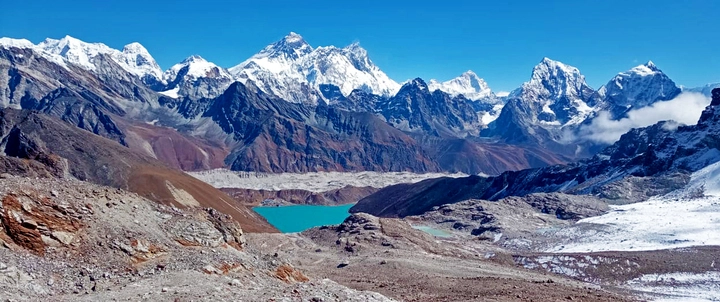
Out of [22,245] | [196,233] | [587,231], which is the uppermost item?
[587,231]

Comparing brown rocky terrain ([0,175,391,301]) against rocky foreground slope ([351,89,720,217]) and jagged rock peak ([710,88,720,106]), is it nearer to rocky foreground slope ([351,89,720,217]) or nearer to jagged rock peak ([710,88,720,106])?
rocky foreground slope ([351,89,720,217])

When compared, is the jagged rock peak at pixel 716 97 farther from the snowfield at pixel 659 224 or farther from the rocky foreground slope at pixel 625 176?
the snowfield at pixel 659 224

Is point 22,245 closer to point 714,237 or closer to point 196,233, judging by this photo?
point 196,233

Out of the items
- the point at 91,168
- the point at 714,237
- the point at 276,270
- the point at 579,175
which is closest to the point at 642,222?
the point at 714,237

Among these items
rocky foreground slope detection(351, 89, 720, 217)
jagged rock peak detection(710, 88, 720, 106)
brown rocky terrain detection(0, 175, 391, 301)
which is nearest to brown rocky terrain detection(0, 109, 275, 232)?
rocky foreground slope detection(351, 89, 720, 217)

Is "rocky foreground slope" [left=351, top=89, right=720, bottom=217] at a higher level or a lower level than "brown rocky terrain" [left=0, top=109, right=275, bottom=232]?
higher

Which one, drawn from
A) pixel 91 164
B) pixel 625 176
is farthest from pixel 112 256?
pixel 625 176

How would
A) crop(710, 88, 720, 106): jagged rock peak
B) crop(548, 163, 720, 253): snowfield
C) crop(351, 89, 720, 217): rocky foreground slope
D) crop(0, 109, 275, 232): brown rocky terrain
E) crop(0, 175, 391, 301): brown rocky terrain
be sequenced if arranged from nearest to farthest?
crop(0, 175, 391, 301): brown rocky terrain → crop(548, 163, 720, 253): snowfield → crop(0, 109, 275, 232): brown rocky terrain → crop(351, 89, 720, 217): rocky foreground slope → crop(710, 88, 720, 106): jagged rock peak

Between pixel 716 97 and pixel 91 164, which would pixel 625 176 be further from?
pixel 91 164

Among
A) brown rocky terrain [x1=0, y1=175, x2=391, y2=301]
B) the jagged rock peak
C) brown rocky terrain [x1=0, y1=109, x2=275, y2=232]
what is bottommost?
brown rocky terrain [x1=0, y1=175, x2=391, y2=301]
